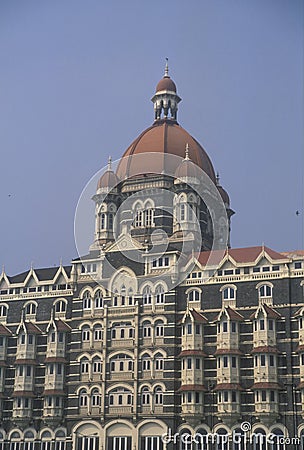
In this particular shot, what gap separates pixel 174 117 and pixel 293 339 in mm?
32411

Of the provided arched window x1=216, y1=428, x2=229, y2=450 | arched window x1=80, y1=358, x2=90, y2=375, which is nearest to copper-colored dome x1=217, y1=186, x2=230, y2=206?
arched window x1=80, y1=358, x2=90, y2=375

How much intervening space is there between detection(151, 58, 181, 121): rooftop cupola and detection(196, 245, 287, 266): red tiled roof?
2140 cm

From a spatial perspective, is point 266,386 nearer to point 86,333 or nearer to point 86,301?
point 86,333

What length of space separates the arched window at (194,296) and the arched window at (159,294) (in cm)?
249

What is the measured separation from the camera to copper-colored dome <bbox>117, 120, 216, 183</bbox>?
87375mm

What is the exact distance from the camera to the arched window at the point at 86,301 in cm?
8031

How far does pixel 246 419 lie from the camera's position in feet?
235

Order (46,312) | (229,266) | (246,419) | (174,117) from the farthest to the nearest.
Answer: (174,117), (46,312), (229,266), (246,419)

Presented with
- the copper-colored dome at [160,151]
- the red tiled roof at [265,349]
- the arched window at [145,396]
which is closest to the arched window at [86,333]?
the arched window at [145,396]

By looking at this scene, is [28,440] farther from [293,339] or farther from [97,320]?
[293,339]

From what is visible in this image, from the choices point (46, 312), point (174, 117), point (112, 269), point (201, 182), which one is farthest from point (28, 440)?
point (174, 117)

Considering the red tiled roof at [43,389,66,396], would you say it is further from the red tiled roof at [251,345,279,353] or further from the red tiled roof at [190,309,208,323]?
the red tiled roof at [251,345,279,353]

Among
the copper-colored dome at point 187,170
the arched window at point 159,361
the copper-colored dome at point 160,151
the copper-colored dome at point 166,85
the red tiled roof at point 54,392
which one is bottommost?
the red tiled roof at point 54,392

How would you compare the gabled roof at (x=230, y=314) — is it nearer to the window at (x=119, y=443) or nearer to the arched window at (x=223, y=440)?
the arched window at (x=223, y=440)
